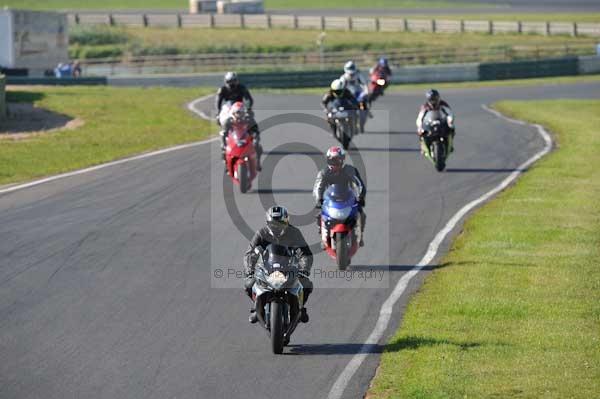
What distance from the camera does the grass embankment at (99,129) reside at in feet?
89.1

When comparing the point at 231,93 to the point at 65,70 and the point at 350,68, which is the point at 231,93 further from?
the point at 65,70

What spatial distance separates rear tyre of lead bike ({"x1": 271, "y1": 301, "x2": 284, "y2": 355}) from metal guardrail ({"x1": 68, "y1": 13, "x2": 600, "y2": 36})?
198ft

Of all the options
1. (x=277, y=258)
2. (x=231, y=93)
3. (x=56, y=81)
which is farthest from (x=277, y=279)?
(x=56, y=81)

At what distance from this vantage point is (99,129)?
34.1m

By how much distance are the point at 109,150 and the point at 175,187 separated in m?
6.61

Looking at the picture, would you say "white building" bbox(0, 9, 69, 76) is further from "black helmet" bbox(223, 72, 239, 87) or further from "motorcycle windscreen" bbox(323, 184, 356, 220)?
"motorcycle windscreen" bbox(323, 184, 356, 220)

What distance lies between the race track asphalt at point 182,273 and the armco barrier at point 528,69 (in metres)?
26.5

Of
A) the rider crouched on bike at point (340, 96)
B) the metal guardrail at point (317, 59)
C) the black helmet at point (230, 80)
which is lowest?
the rider crouched on bike at point (340, 96)

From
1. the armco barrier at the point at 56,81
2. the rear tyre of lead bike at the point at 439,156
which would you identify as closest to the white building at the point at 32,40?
the armco barrier at the point at 56,81

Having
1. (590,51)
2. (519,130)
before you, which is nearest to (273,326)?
(519,130)

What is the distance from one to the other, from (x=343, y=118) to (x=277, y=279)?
1686 cm

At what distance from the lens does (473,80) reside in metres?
55.1

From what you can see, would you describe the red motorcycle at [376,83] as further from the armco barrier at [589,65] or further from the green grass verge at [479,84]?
the armco barrier at [589,65]

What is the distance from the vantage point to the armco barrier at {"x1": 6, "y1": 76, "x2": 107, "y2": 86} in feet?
159
